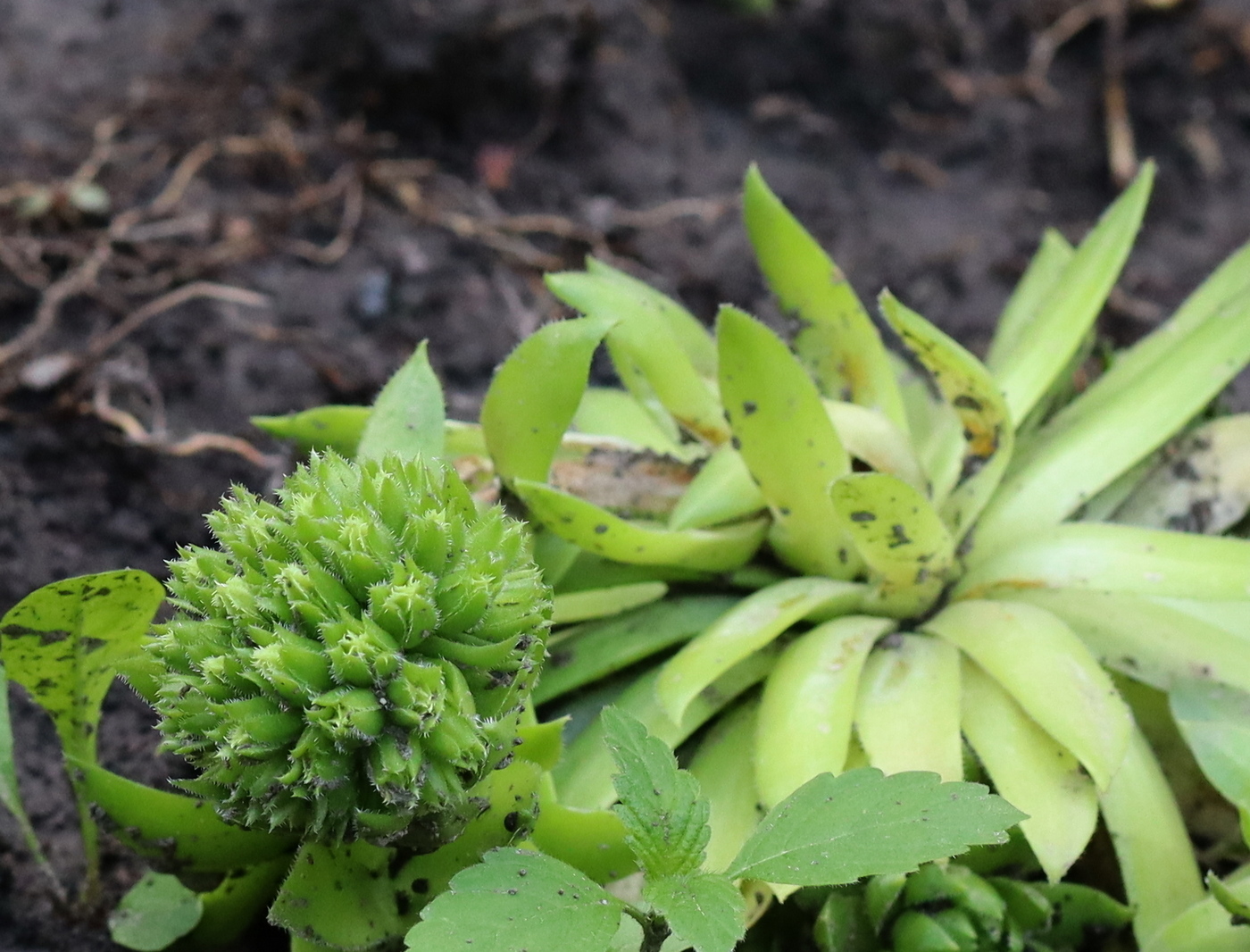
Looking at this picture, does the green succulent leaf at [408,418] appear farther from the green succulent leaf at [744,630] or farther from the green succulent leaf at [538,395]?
the green succulent leaf at [744,630]

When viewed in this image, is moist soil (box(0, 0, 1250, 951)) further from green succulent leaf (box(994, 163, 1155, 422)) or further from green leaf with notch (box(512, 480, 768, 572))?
green succulent leaf (box(994, 163, 1155, 422))

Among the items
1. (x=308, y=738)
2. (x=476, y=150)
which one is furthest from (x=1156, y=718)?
(x=476, y=150)

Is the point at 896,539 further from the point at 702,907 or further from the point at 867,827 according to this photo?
the point at 702,907

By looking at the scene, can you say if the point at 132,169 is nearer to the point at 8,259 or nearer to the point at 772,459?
the point at 8,259

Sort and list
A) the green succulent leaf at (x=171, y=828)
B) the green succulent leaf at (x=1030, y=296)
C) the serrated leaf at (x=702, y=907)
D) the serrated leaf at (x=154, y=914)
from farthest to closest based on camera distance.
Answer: the green succulent leaf at (x=1030, y=296), the serrated leaf at (x=154, y=914), the green succulent leaf at (x=171, y=828), the serrated leaf at (x=702, y=907)

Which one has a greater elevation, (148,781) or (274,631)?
(274,631)

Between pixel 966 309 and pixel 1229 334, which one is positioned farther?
pixel 966 309

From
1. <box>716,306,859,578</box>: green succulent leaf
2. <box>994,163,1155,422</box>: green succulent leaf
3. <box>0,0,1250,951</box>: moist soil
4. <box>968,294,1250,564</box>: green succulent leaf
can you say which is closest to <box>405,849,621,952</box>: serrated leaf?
<box>716,306,859,578</box>: green succulent leaf

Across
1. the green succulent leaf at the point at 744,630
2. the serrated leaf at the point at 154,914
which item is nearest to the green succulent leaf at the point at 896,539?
the green succulent leaf at the point at 744,630
